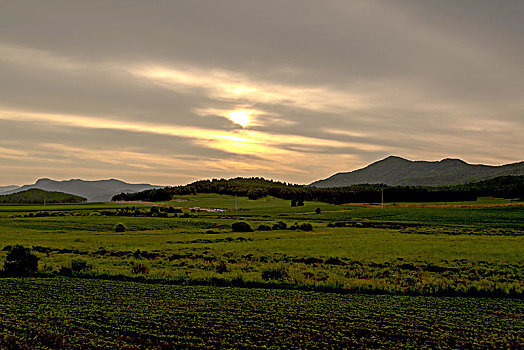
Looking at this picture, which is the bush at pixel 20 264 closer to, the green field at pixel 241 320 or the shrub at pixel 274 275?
the green field at pixel 241 320

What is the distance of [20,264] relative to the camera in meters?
25.3

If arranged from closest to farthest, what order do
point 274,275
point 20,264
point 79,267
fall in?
1. point 274,275
2. point 20,264
3. point 79,267

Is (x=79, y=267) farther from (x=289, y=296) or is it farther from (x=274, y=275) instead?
(x=289, y=296)

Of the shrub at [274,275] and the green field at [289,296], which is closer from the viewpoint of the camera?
the green field at [289,296]

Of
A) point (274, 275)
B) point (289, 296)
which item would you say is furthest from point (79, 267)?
point (289, 296)

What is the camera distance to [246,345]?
12.6m

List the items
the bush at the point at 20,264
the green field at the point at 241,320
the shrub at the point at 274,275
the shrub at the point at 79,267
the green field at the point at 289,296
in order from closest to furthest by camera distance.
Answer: the green field at the point at 241,320 < the green field at the point at 289,296 < the shrub at the point at 274,275 < the bush at the point at 20,264 < the shrub at the point at 79,267

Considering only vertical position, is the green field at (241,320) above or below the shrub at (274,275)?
above

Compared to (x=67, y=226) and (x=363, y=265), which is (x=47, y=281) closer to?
(x=363, y=265)

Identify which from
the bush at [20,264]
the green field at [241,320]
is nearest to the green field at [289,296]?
the green field at [241,320]

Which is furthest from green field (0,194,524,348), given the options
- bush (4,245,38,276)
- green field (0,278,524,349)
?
bush (4,245,38,276)

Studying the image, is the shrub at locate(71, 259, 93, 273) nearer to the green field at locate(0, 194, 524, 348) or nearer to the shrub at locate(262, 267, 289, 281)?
the green field at locate(0, 194, 524, 348)

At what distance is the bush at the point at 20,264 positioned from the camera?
25.0 m

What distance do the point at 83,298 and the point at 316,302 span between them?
9883 millimetres
